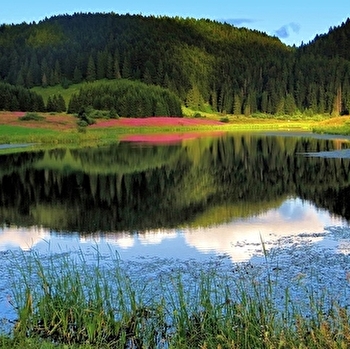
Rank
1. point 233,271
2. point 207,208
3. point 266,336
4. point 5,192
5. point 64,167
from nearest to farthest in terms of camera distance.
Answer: point 266,336 → point 233,271 → point 207,208 → point 5,192 → point 64,167

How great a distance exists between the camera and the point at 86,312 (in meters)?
9.61

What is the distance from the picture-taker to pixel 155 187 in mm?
30562

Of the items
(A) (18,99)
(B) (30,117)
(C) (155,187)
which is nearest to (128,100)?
(A) (18,99)

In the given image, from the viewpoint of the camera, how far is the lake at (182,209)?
16.0 meters

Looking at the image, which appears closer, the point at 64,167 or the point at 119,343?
the point at 119,343

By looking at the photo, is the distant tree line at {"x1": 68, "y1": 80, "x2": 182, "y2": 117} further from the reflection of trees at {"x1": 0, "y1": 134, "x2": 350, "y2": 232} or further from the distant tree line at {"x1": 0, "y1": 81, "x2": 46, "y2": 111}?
the reflection of trees at {"x1": 0, "y1": 134, "x2": 350, "y2": 232}

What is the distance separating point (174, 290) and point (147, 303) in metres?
A: 0.95

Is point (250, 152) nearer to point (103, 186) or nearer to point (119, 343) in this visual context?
point (103, 186)

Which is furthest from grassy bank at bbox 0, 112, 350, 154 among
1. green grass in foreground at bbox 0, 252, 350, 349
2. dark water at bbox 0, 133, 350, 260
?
green grass in foreground at bbox 0, 252, 350, 349

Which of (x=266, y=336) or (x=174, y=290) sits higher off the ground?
(x=266, y=336)

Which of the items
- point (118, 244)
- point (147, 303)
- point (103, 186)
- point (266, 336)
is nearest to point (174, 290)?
point (147, 303)

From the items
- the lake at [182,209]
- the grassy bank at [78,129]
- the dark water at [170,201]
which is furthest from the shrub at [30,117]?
the lake at [182,209]

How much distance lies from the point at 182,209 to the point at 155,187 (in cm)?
738

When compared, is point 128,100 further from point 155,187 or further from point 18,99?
point 155,187
